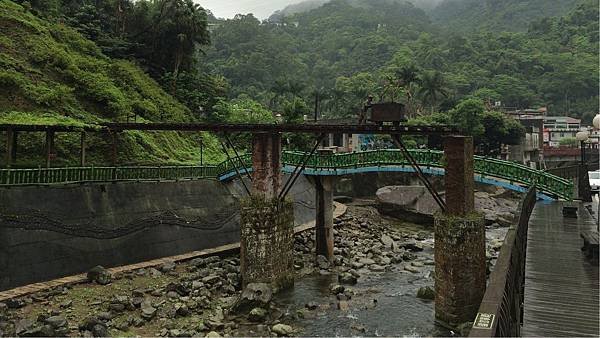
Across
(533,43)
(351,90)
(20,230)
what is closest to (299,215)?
(20,230)

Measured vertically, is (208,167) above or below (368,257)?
above

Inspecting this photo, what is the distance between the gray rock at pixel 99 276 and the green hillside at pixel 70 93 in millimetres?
8305

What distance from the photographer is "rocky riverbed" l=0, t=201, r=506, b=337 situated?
1431 cm

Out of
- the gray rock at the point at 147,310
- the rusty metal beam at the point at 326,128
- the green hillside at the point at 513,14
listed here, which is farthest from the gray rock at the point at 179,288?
the green hillside at the point at 513,14

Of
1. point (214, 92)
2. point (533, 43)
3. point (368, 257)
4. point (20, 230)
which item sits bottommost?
point (368, 257)

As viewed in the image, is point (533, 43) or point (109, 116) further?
point (533, 43)

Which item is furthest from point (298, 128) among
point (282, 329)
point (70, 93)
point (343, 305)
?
point (70, 93)

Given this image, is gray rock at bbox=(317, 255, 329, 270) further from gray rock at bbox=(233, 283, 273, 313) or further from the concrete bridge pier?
gray rock at bbox=(233, 283, 273, 313)

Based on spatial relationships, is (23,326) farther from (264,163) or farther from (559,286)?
(559,286)

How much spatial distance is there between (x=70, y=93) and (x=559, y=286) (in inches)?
1241

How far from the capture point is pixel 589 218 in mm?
16828

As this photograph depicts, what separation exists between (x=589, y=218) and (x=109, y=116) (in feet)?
103

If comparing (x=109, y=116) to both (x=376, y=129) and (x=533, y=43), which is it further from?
(x=533, y=43)

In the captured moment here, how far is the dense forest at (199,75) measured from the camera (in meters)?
29.8
